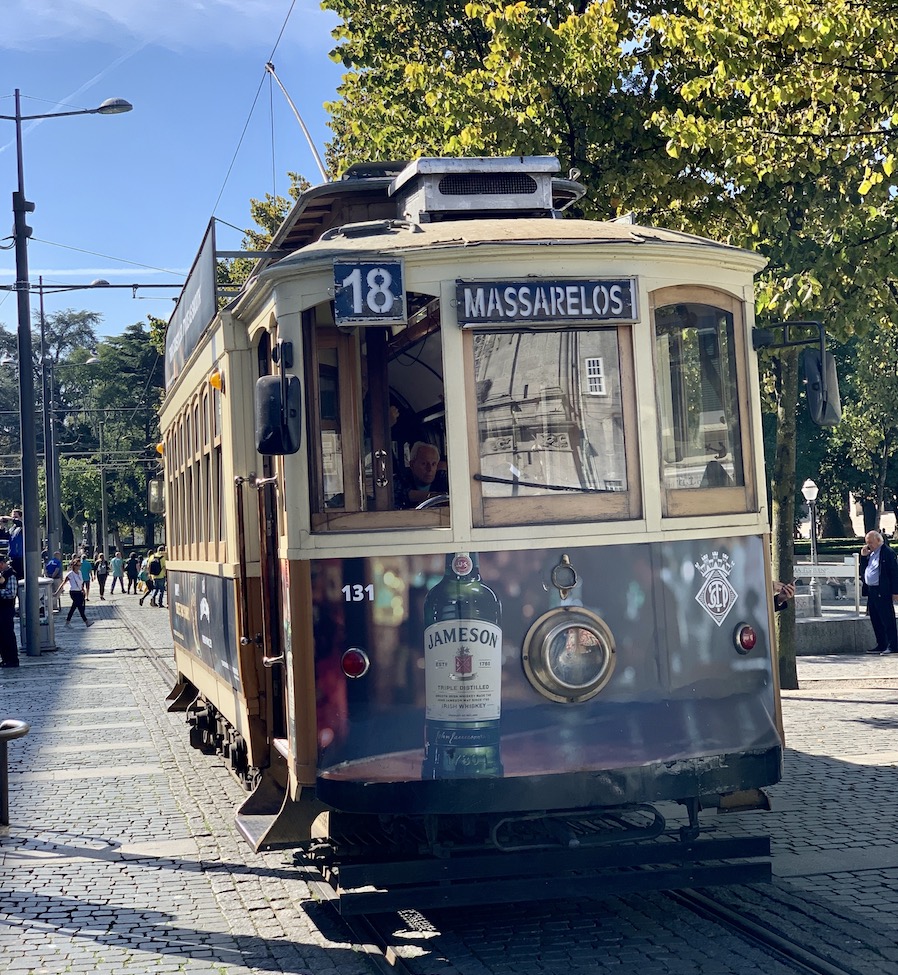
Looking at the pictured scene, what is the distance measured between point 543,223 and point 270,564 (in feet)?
7.43

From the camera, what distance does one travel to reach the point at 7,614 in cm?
2056

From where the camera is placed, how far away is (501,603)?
6.06 metres

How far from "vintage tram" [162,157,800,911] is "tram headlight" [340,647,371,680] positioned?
0.01 m

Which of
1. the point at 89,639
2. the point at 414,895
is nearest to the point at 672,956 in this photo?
the point at 414,895

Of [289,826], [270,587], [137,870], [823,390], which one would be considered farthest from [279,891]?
[823,390]

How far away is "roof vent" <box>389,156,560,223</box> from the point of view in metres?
7.33

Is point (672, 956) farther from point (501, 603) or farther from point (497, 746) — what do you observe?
point (501, 603)

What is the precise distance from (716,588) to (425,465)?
1.47 m

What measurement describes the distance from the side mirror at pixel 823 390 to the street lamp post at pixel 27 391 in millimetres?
17380

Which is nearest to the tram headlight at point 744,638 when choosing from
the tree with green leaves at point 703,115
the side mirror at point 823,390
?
the side mirror at point 823,390

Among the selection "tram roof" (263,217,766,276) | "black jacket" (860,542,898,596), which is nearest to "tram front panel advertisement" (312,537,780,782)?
"tram roof" (263,217,766,276)

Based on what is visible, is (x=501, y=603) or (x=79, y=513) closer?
(x=501, y=603)

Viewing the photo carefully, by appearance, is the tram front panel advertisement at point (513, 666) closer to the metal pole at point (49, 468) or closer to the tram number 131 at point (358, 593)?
the tram number 131 at point (358, 593)

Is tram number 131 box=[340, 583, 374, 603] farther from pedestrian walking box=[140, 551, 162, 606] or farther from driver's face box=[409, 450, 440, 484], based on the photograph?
pedestrian walking box=[140, 551, 162, 606]
